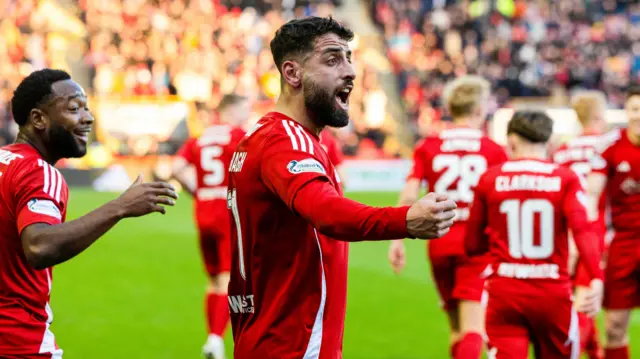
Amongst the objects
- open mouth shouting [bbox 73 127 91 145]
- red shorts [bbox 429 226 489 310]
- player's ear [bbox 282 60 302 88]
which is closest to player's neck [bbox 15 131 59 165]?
open mouth shouting [bbox 73 127 91 145]

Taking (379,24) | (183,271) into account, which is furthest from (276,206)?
(379,24)

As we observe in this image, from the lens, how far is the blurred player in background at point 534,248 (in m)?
5.18

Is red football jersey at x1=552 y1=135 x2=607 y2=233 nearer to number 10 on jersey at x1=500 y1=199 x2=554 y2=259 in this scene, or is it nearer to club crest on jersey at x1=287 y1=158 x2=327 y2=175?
number 10 on jersey at x1=500 y1=199 x2=554 y2=259

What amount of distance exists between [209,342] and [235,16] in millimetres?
21637

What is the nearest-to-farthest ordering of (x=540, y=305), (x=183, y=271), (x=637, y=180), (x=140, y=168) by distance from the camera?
(x=540, y=305) → (x=637, y=180) → (x=183, y=271) → (x=140, y=168)

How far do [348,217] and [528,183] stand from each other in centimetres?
257

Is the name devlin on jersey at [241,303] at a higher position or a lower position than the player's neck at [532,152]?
lower

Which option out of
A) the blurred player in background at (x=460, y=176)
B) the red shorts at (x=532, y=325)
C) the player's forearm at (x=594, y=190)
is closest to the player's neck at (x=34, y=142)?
the red shorts at (x=532, y=325)

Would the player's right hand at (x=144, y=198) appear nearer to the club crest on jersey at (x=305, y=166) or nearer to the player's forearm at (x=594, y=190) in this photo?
the club crest on jersey at (x=305, y=166)

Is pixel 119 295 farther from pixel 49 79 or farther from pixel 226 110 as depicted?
pixel 49 79

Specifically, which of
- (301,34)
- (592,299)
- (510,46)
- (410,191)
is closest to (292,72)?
(301,34)

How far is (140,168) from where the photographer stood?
23.9 metres

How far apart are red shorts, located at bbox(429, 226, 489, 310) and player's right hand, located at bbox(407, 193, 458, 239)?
3.80 metres

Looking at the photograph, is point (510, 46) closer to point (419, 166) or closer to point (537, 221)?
point (419, 166)
